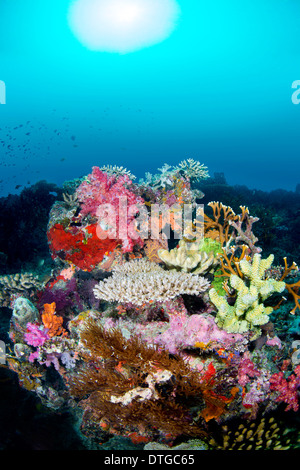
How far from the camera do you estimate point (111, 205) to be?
18.7 feet

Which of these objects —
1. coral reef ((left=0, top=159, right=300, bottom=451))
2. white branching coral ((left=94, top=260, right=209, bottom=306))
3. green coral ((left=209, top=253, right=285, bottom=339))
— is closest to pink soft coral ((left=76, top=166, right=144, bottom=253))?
coral reef ((left=0, top=159, right=300, bottom=451))

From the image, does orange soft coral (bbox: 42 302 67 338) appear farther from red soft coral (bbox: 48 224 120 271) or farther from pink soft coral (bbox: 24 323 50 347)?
red soft coral (bbox: 48 224 120 271)

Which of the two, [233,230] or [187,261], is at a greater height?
[233,230]

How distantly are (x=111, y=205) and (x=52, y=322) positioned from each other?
9.64 ft

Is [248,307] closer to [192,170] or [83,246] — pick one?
[83,246]

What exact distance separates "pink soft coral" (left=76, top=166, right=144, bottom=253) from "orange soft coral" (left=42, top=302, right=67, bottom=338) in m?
2.03

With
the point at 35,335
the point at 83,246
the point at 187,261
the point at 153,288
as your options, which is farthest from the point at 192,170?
the point at 35,335

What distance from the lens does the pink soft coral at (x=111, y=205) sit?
18.0 feet

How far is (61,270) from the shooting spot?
5.91 metres

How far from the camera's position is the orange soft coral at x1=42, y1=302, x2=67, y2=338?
4.30 m

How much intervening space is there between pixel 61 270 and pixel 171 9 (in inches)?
4181

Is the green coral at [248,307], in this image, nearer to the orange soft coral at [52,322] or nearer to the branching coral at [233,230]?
the branching coral at [233,230]

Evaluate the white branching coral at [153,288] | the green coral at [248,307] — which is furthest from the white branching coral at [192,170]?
the green coral at [248,307]
